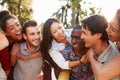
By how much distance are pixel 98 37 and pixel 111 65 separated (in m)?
0.52

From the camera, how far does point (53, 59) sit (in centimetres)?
474

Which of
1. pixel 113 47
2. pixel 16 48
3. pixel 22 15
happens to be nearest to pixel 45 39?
pixel 16 48

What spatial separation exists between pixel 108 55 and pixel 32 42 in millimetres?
1214

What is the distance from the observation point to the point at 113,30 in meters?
3.85

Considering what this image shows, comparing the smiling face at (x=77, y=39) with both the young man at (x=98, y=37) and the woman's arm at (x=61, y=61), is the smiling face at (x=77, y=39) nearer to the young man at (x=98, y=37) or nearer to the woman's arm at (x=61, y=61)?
the woman's arm at (x=61, y=61)

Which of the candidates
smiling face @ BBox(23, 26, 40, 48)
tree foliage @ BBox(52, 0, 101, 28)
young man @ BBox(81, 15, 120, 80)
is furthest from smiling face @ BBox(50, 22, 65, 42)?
tree foliage @ BBox(52, 0, 101, 28)

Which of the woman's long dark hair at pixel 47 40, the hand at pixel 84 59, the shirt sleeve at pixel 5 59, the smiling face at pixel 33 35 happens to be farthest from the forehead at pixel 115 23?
the shirt sleeve at pixel 5 59

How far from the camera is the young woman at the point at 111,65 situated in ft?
12.0

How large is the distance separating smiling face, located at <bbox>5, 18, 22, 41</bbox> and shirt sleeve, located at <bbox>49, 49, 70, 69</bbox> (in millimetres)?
592

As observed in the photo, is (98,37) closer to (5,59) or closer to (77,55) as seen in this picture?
(77,55)

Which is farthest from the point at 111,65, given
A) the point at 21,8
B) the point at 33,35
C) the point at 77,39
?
the point at 21,8

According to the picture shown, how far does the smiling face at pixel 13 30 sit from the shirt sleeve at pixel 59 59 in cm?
59

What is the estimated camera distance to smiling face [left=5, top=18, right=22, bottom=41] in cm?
499

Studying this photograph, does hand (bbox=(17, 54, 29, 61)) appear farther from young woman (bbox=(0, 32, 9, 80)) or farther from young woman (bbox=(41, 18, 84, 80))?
young woman (bbox=(41, 18, 84, 80))
